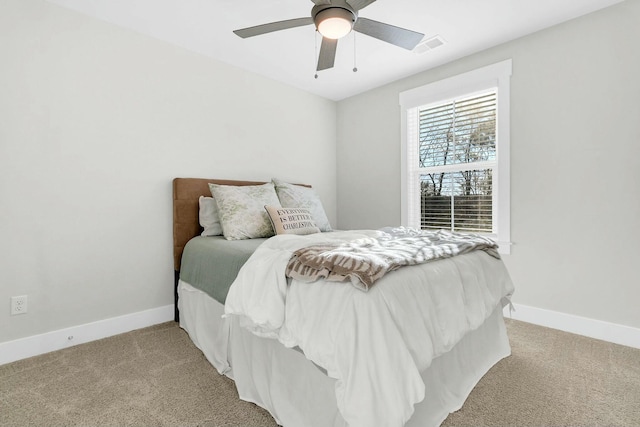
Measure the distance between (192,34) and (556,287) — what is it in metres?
3.62

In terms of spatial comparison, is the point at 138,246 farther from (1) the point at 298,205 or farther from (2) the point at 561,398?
(2) the point at 561,398

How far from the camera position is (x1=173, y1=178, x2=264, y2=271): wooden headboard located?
2.68 meters

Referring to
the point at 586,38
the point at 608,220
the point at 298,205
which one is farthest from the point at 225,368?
the point at 586,38

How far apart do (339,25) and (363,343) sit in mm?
1636

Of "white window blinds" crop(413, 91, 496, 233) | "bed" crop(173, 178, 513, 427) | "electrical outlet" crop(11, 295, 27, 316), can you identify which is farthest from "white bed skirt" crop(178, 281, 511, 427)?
"white window blinds" crop(413, 91, 496, 233)

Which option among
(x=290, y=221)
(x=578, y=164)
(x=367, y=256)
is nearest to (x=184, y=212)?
(x=290, y=221)

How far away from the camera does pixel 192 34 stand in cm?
260

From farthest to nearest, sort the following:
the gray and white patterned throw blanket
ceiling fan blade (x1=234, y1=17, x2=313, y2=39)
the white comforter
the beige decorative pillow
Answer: the beige decorative pillow < ceiling fan blade (x1=234, y1=17, x2=313, y2=39) < the gray and white patterned throw blanket < the white comforter

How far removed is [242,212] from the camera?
2527mm

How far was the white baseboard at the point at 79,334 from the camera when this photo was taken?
2.04 meters

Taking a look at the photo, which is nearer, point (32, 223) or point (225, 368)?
point (225, 368)

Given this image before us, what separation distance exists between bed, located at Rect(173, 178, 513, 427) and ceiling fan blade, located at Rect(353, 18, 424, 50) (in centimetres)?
134

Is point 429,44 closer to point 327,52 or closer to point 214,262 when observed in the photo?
point 327,52

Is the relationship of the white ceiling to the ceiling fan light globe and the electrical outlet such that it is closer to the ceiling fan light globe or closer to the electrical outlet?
the ceiling fan light globe
